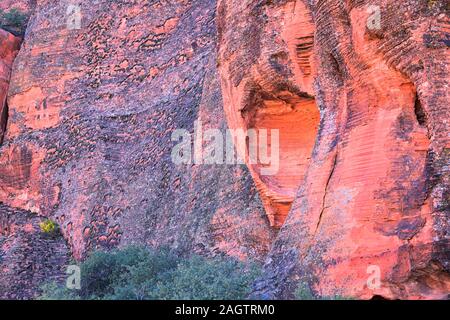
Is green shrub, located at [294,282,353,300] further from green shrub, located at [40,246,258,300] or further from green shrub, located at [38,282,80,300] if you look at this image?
green shrub, located at [38,282,80,300]

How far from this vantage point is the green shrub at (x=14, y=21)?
3056 cm

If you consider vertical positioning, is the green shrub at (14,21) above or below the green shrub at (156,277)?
above

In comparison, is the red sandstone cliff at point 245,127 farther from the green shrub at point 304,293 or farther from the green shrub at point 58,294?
the green shrub at point 58,294

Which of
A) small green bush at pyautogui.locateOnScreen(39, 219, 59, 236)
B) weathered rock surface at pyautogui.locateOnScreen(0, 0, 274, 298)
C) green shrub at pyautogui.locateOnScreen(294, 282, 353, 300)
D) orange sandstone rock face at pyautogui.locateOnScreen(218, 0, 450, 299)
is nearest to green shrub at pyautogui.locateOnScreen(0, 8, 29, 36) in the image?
weathered rock surface at pyautogui.locateOnScreen(0, 0, 274, 298)

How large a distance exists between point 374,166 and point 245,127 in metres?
4.84

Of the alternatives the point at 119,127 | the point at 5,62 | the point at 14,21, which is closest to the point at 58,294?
the point at 119,127

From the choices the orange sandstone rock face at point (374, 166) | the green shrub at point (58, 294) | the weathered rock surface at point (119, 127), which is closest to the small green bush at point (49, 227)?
the weathered rock surface at point (119, 127)

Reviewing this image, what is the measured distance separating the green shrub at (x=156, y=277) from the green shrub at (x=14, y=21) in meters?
13.0

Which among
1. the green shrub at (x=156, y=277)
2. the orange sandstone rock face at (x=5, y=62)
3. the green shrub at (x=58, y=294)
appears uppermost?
the orange sandstone rock face at (x=5, y=62)

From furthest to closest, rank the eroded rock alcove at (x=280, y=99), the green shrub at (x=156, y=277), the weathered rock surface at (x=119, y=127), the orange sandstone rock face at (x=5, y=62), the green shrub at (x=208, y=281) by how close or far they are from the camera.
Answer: the orange sandstone rock face at (x=5, y=62) < the weathered rock surface at (x=119, y=127) < the eroded rock alcove at (x=280, y=99) < the green shrub at (x=156, y=277) < the green shrub at (x=208, y=281)

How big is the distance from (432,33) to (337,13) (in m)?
1.91

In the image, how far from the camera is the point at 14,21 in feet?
101

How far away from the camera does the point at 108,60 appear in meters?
26.0

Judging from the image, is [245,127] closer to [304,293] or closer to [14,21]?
[304,293]
